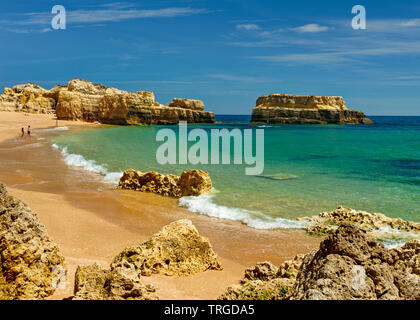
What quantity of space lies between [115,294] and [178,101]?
8740 cm

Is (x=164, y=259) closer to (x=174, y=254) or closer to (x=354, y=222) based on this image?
(x=174, y=254)

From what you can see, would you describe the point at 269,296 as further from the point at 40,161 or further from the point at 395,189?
the point at 40,161

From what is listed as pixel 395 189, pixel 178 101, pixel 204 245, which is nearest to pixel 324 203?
pixel 395 189

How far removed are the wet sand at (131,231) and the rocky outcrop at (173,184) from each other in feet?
1.53

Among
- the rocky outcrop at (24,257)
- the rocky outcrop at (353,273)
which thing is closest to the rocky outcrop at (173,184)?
the rocky outcrop at (24,257)

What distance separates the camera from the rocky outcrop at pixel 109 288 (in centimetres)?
421

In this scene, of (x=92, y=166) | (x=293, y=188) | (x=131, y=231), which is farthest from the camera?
(x=92, y=166)

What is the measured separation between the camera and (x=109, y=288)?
4305 mm

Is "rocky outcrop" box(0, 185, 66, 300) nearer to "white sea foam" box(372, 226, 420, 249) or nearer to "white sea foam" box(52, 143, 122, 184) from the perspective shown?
"white sea foam" box(372, 226, 420, 249)

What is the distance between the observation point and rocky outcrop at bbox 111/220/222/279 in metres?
5.78

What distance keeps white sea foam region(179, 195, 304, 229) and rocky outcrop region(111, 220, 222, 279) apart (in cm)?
385

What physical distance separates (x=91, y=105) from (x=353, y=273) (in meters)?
74.7

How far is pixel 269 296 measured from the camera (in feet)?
14.0

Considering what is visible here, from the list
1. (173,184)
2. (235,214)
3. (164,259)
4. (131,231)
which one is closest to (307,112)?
(173,184)
